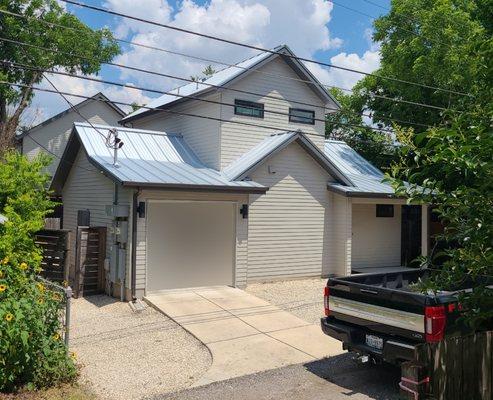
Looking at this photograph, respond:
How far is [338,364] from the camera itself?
8.00 m

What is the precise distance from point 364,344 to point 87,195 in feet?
34.7

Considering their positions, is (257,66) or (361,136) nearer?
(257,66)

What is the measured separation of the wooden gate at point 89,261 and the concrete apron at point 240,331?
5.67ft

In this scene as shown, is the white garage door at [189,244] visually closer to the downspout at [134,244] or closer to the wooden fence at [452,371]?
the downspout at [134,244]

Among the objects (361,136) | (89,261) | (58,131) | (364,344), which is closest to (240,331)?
(364,344)

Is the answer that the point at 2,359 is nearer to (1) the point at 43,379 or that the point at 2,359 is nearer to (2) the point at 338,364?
(1) the point at 43,379

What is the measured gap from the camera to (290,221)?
1544cm

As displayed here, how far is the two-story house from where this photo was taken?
1278cm

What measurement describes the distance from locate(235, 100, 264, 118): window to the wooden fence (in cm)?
1212

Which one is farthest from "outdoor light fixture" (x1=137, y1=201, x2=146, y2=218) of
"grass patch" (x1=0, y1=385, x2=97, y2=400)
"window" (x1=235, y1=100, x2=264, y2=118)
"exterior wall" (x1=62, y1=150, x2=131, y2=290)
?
"grass patch" (x1=0, y1=385, x2=97, y2=400)

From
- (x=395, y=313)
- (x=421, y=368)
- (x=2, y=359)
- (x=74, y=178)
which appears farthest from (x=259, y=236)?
(x=421, y=368)

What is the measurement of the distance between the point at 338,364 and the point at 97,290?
24.5 ft

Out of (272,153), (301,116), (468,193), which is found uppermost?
(301,116)

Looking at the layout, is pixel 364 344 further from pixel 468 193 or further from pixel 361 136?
pixel 361 136
